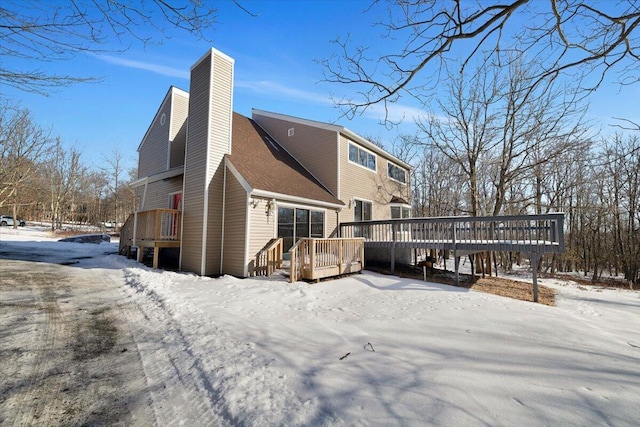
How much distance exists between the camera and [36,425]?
215cm

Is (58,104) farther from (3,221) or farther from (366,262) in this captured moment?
(3,221)

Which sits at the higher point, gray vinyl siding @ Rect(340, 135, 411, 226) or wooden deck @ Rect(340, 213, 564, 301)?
gray vinyl siding @ Rect(340, 135, 411, 226)

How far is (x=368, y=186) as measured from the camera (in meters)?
14.9

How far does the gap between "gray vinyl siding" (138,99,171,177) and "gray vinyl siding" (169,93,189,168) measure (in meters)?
0.30

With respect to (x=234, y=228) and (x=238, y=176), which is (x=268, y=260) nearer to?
(x=234, y=228)

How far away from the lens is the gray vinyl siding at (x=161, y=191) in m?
11.6

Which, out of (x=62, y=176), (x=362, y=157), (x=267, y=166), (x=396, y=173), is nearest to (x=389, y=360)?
(x=267, y=166)

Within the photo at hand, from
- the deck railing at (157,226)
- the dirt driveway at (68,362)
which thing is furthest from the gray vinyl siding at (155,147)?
the dirt driveway at (68,362)

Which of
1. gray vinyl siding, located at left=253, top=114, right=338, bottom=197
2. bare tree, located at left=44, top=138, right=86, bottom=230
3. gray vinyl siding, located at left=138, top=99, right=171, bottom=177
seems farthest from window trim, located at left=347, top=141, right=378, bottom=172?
bare tree, located at left=44, top=138, right=86, bottom=230

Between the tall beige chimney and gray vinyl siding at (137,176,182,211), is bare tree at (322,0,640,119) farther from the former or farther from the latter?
gray vinyl siding at (137,176,182,211)

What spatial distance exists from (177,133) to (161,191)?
8.81 feet

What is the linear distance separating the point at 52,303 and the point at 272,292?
13.5 ft

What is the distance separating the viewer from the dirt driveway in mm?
2299

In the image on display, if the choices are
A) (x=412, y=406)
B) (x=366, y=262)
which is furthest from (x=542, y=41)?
(x=366, y=262)
